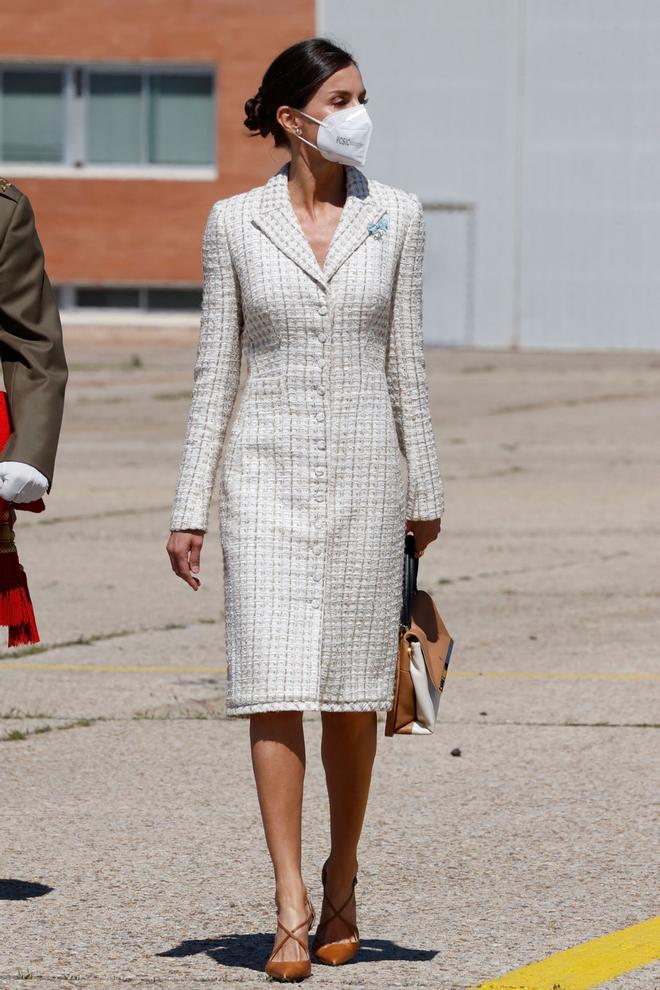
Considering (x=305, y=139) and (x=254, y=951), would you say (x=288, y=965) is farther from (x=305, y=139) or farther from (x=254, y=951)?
(x=305, y=139)

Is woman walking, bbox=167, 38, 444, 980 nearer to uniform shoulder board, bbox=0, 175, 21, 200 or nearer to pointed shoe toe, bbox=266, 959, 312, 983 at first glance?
pointed shoe toe, bbox=266, 959, 312, 983

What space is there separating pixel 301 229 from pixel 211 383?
0.42 meters

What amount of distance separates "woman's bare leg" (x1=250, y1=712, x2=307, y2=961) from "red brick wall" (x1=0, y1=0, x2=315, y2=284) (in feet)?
90.8

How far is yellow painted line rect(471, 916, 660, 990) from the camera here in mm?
4504

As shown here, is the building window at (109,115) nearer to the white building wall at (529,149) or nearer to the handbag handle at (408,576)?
the white building wall at (529,149)

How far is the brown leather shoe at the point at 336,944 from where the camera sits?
4734 millimetres

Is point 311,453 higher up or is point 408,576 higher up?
point 311,453

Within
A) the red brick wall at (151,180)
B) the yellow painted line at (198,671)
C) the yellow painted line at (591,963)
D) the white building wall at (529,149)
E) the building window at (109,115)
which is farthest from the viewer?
the building window at (109,115)

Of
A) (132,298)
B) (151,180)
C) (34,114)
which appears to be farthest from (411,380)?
(34,114)

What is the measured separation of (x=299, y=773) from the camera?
4.73 meters

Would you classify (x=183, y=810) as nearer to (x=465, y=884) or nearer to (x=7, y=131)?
(x=465, y=884)

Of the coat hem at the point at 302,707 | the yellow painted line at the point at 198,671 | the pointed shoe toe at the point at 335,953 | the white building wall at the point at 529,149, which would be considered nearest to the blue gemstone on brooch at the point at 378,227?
the coat hem at the point at 302,707

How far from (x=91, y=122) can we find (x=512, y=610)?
24.7 metres

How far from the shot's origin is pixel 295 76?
4.82 metres
